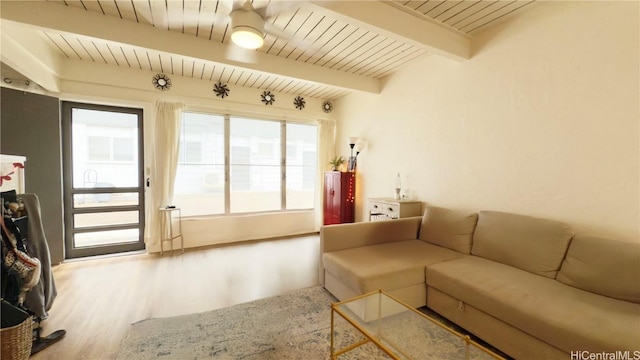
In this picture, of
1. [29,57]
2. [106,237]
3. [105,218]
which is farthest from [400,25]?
[106,237]

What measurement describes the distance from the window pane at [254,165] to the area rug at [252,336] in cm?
236

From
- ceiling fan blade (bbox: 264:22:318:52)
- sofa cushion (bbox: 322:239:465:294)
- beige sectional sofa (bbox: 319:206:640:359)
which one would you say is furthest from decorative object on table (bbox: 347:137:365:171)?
sofa cushion (bbox: 322:239:465:294)

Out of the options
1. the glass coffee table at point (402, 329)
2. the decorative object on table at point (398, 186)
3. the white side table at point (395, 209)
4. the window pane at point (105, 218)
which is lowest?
the glass coffee table at point (402, 329)

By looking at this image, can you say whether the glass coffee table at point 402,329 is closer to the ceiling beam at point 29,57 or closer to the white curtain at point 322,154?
the white curtain at point 322,154

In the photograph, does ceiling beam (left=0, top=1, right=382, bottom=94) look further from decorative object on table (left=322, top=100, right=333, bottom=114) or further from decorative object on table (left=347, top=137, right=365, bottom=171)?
decorative object on table (left=322, top=100, right=333, bottom=114)

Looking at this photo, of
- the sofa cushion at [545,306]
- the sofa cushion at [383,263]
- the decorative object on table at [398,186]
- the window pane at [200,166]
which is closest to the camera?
the sofa cushion at [545,306]

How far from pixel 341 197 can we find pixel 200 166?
2.38 meters

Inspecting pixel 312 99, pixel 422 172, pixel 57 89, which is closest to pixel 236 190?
pixel 312 99

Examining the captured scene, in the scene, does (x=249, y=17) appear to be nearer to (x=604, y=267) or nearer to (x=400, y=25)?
(x=400, y=25)

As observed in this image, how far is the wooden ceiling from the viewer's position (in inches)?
81.5

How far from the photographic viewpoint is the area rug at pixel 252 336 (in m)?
1.56

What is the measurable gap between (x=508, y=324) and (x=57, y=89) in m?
5.04

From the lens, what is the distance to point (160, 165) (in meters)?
3.49

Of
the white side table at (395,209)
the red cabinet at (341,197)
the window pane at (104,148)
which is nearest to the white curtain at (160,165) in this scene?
the window pane at (104,148)
